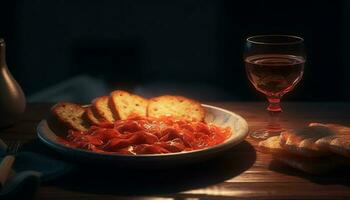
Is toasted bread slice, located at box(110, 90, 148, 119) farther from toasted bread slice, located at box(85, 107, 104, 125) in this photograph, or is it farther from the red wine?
the red wine

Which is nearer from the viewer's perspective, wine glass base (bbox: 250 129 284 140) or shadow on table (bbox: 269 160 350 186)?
shadow on table (bbox: 269 160 350 186)

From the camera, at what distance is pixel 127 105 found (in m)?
1.99

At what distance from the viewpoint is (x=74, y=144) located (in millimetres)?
1629

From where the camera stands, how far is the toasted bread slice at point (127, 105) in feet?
6.37

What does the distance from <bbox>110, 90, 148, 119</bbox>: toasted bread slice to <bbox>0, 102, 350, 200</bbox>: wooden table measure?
16.4 inches

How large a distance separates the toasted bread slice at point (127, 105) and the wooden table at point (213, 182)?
42cm

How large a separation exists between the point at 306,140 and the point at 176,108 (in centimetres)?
62

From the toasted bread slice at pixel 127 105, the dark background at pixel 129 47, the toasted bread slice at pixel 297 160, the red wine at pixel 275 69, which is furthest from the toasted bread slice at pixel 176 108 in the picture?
the dark background at pixel 129 47

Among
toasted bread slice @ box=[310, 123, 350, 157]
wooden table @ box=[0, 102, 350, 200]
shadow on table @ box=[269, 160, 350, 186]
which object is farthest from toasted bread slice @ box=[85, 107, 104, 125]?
toasted bread slice @ box=[310, 123, 350, 157]

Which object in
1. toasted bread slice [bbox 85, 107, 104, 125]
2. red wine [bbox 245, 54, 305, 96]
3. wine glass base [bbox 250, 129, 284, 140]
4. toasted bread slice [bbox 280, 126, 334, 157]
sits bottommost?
wine glass base [bbox 250, 129, 284, 140]

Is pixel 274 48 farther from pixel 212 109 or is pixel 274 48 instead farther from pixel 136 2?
pixel 136 2

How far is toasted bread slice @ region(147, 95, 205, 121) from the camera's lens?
1.93 meters

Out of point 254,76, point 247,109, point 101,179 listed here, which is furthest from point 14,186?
point 247,109

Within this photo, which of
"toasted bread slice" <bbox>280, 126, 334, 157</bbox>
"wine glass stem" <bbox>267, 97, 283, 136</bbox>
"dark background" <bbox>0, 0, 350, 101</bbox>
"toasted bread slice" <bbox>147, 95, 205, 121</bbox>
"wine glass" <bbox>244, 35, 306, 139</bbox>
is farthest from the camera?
"dark background" <bbox>0, 0, 350, 101</bbox>
